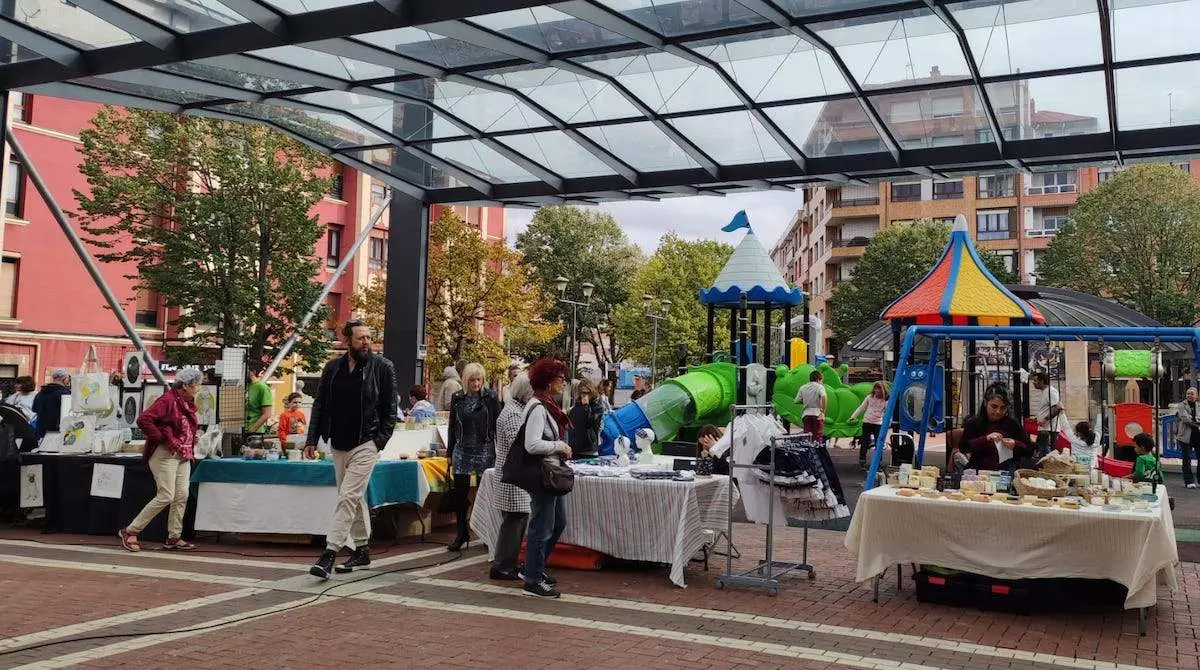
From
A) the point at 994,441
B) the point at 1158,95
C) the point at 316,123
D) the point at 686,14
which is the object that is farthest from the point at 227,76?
the point at 1158,95

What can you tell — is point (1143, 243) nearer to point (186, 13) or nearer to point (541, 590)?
point (186, 13)

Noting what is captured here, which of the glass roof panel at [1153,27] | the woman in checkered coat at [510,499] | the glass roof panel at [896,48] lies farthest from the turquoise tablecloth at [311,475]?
the glass roof panel at [1153,27]

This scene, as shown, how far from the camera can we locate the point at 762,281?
736 inches

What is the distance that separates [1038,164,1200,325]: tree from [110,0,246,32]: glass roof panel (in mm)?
37221

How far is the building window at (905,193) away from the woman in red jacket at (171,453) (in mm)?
57873

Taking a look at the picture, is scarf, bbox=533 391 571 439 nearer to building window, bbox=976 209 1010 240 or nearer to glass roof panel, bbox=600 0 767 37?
glass roof panel, bbox=600 0 767 37

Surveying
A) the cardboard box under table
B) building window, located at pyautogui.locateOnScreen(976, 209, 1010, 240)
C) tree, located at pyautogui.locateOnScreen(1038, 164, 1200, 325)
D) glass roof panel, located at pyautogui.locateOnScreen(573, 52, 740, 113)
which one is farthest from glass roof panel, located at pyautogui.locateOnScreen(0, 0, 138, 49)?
building window, located at pyautogui.locateOnScreen(976, 209, 1010, 240)

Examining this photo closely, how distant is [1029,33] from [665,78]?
4.62 m

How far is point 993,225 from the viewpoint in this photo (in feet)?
194

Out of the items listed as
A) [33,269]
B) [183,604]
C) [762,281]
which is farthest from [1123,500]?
[33,269]

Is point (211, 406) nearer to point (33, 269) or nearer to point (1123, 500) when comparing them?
point (1123, 500)

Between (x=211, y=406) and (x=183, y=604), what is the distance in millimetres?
3784

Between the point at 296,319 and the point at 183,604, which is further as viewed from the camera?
the point at 296,319

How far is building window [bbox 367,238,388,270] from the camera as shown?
139 feet
